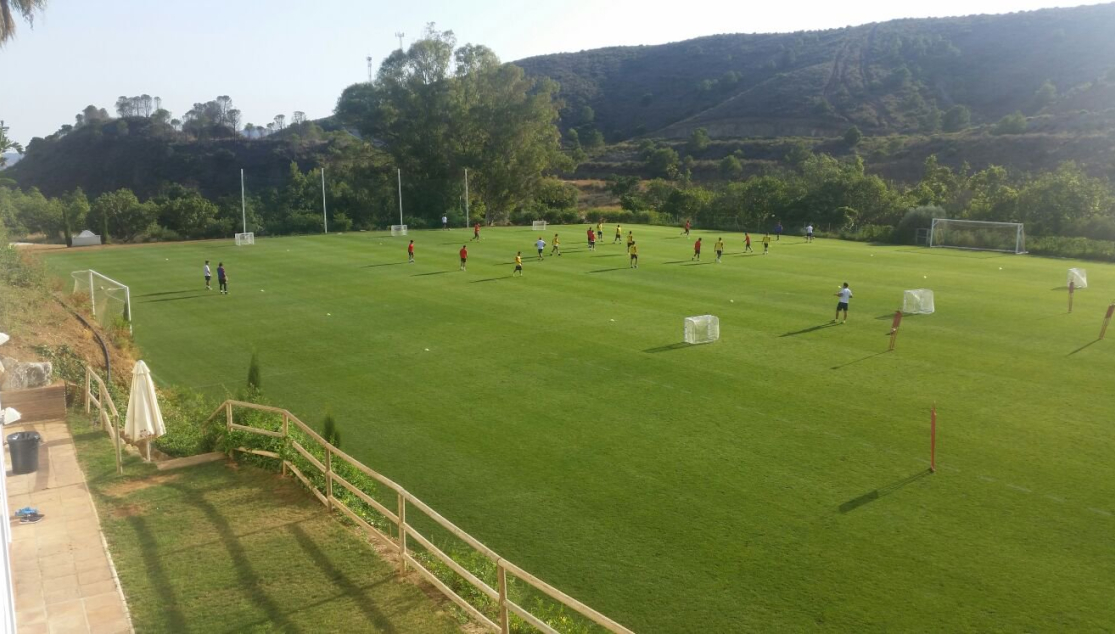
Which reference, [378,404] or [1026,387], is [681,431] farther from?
[1026,387]

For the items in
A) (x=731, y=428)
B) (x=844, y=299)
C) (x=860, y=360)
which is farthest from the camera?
(x=844, y=299)

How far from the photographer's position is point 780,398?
1888cm

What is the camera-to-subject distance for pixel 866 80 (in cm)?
13588

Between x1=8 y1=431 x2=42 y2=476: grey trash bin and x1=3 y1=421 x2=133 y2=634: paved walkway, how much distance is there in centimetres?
10

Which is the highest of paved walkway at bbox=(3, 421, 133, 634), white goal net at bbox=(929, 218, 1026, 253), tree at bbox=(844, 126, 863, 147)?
tree at bbox=(844, 126, 863, 147)

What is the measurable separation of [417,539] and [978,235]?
53905 mm

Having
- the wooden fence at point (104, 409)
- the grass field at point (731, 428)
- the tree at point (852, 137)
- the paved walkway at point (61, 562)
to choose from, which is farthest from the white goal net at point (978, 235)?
the tree at point (852, 137)

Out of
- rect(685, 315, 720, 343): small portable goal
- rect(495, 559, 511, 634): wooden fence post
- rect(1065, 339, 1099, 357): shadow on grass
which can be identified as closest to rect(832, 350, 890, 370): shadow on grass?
rect(685, 315, 720, 343): small portable goal

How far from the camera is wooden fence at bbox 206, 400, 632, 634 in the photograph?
718 centimetres

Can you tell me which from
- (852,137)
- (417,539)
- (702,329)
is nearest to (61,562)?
(417,539)

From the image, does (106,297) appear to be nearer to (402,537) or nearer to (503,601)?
(402,537)

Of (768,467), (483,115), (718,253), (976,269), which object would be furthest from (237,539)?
(483,115)

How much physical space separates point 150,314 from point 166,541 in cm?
2430

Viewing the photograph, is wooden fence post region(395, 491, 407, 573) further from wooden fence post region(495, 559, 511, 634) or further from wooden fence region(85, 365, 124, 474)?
wooden fence region(85, 365, 124, 474)
